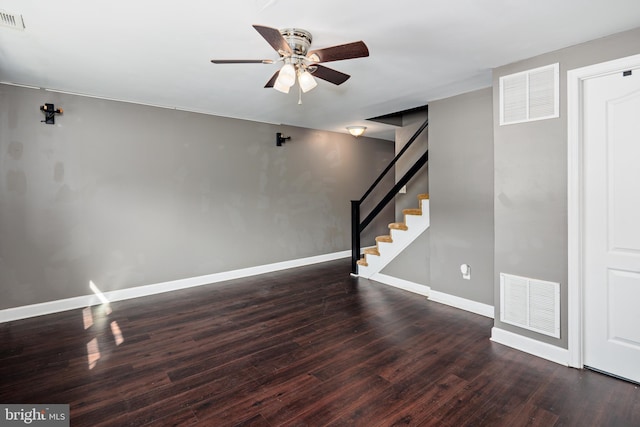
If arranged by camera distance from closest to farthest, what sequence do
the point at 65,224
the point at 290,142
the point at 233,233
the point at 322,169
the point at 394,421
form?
the point at 394,421
the point at 65,224
the point at 233,233
the point at 290,142
the point at 322,169

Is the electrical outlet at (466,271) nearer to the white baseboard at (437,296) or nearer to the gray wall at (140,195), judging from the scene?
the white baseboard at (437,296)

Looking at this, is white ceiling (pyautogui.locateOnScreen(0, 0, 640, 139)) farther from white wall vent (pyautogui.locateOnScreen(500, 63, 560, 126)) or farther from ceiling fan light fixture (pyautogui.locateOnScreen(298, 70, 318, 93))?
ceiling fan light fixture (pyautogui.locateOnScreen(298, 70, 318, 93))

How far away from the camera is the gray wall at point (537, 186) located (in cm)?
253

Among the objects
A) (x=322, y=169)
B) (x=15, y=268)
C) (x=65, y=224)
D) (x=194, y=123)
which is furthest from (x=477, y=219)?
(x=15, y=268)

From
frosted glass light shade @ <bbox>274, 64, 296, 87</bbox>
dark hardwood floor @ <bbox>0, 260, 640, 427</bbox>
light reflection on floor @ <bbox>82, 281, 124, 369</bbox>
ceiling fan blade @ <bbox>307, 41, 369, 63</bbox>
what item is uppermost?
ceiling fan blade @ <bbox>307, 41, 369, 63</bbox>

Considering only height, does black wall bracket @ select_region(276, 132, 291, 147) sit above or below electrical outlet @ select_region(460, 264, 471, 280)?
above

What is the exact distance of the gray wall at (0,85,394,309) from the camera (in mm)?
3514

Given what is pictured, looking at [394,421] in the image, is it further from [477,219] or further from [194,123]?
[194,123]

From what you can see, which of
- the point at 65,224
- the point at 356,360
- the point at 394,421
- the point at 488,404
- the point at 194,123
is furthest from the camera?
the point at 194,123

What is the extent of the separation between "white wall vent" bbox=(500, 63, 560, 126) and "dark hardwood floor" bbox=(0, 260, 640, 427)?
2.08 meters

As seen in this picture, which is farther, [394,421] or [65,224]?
[65,224]

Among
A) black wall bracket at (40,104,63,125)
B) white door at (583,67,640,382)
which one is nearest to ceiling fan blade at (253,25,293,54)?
white door at (583,67,640,382)

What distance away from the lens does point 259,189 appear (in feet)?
17.5

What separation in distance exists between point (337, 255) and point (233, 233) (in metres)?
2.33
